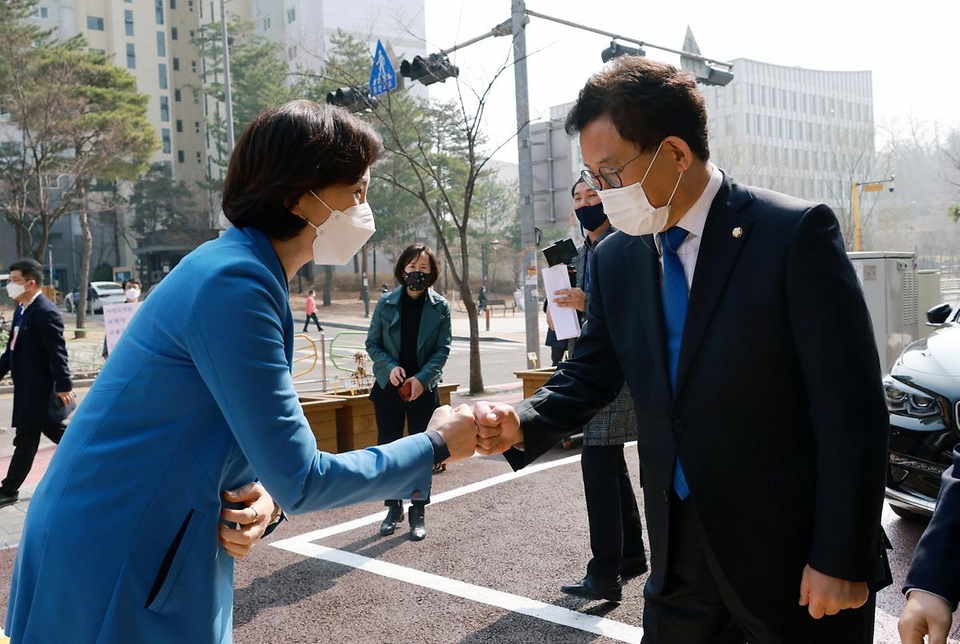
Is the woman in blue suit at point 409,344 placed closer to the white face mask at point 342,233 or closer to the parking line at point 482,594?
the parking line at point 482,594

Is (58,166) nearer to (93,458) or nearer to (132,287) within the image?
(132,287)

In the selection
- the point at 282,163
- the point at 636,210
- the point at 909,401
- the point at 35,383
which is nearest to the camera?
the point at 282,163

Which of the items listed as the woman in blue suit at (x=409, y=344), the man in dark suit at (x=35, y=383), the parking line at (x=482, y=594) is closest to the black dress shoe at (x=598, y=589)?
the parking line at (x=482, y=594)

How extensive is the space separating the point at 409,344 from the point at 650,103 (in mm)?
4438

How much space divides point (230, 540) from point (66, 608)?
0.33 m

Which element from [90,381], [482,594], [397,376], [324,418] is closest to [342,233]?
[482,594]

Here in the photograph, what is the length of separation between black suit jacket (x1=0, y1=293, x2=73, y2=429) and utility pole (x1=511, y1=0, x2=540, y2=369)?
25.1 feet

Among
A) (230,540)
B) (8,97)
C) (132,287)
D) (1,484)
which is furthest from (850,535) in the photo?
(8,97)

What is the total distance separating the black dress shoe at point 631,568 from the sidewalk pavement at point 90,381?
10.5 feet

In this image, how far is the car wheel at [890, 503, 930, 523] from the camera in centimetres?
594

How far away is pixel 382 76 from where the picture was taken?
15.0m

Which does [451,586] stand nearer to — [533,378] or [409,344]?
[409,344]

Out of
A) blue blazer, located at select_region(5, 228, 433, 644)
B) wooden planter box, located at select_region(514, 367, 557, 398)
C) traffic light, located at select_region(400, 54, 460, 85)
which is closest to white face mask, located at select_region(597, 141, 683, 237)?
blue blazer, located at select_region(5, 228, 433, 644)

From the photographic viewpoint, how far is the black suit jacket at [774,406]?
6.47 ft
